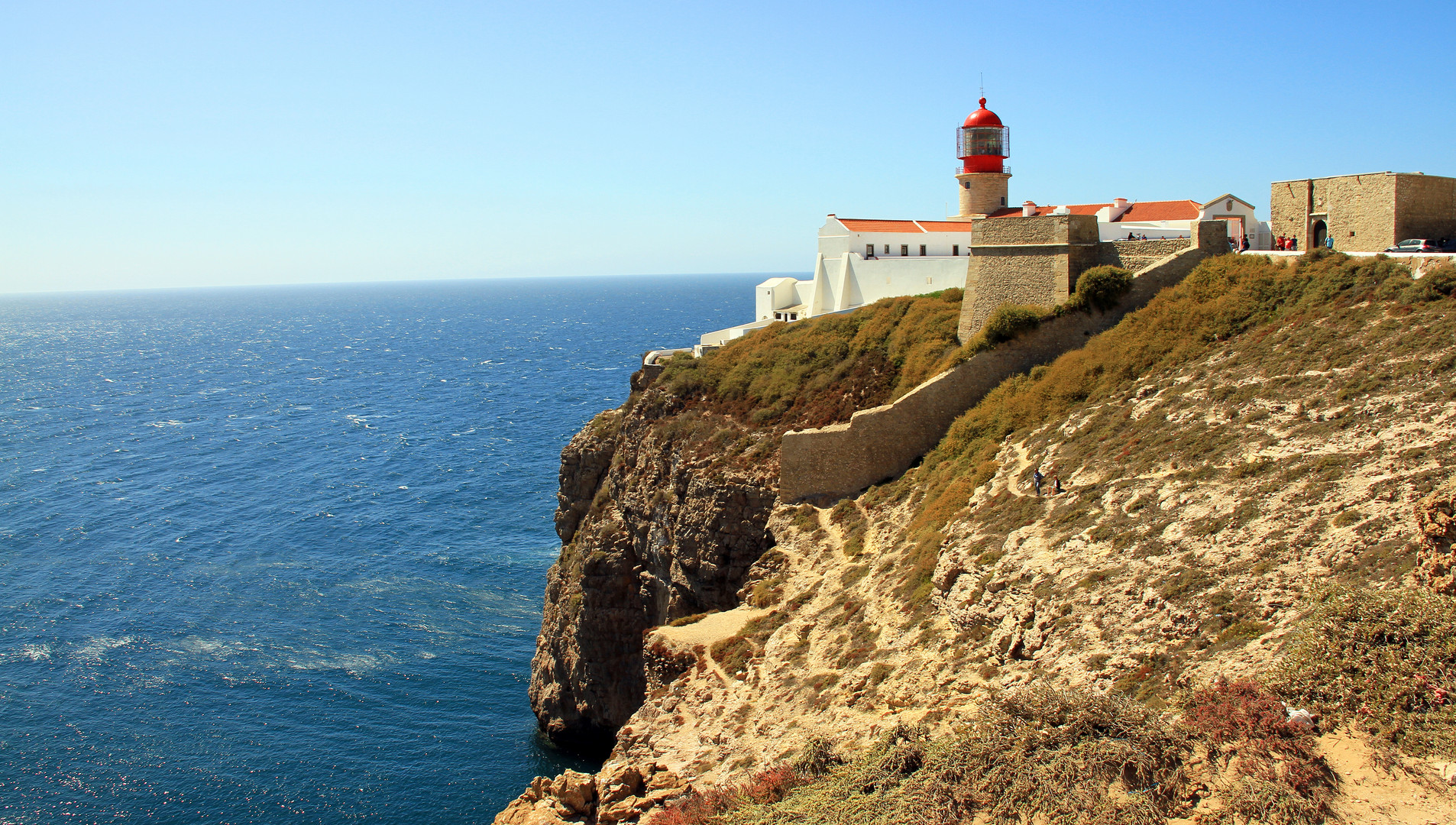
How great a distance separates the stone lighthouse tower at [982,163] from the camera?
45.6m

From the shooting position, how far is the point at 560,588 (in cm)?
4147

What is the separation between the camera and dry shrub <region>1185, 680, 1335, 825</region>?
33.4ft

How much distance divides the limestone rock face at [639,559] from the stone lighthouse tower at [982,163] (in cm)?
1912

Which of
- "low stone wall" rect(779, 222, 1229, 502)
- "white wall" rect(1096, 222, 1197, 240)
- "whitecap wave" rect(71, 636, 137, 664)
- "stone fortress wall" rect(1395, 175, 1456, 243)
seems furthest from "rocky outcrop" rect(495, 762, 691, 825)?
"whitecap wave" rect(71, 636, 137, 664)

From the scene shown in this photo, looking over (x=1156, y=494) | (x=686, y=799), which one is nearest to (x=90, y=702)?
(x=686, y=799)

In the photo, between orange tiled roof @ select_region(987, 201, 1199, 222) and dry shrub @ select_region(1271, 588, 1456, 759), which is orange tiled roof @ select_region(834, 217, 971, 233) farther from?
Result: dry shrub @ select_region(1271, 588, 1456, 759)

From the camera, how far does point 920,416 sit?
31.4 m

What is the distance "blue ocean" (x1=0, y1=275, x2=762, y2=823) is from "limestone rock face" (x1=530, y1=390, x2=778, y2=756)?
2.57 metres

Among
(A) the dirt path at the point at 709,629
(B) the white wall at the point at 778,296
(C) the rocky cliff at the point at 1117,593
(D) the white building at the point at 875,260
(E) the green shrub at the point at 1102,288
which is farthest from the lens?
(B) the white wall at the point at 778,296

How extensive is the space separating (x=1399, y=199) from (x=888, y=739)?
25.3 metres

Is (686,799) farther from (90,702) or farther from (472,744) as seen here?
(90,702)

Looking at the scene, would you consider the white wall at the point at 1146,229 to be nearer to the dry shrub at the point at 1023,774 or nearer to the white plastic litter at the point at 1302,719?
the dry shrub at the point at 1023,774

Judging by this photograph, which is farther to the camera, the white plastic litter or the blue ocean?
the blue ocean

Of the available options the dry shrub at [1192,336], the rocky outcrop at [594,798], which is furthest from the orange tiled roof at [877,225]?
the rocky outcrop at [594,798]
